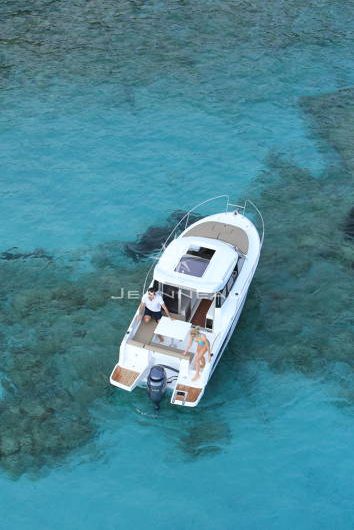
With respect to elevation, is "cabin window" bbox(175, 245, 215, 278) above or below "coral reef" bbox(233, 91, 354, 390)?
above

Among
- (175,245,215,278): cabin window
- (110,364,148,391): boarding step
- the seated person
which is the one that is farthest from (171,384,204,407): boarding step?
(175,245,215,278): cabin window

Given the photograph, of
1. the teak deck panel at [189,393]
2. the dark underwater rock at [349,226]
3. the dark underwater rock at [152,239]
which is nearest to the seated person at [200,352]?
the teak deck panel at [189,393]

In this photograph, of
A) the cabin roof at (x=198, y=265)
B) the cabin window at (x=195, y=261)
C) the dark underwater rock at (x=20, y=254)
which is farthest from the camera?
the dark underwater rock at (x=20, y=254)

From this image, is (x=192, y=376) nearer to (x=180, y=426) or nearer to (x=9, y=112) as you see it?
(x=180, y=426)

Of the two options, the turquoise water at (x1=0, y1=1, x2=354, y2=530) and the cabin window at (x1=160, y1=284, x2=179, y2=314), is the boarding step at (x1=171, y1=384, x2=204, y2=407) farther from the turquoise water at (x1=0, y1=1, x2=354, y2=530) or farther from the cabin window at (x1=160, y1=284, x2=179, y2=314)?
the cabin window at (x1=160, y1=284, x2=179, y2=314)

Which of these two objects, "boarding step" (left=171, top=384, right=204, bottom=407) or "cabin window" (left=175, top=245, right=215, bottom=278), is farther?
"cabin window" (left=175, top=245, right=215, bottom=278)

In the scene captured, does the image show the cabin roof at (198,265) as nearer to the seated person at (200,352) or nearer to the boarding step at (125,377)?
the seated person at (200,352)

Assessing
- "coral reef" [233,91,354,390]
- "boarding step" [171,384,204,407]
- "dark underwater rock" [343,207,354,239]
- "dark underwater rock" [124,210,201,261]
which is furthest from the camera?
"dark underwater rock" [343,207,354,239]
